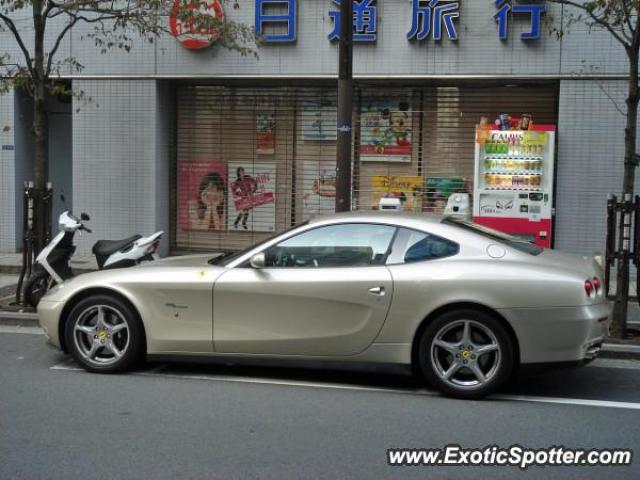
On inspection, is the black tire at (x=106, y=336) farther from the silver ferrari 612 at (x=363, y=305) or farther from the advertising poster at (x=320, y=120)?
the advertising poster at (x=320, y=120)

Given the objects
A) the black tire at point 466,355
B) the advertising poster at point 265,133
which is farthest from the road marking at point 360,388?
the advertising poster at point 265,133

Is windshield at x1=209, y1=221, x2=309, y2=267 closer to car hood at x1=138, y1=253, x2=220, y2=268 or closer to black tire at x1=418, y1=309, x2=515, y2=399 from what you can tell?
car hood at x1=138, y1=253, x2=220, y2=268

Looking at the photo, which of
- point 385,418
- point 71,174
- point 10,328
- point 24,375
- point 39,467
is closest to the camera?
point 39,467

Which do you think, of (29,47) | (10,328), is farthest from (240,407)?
(29,47)

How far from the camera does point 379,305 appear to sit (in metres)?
5.87

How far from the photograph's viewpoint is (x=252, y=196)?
522 inches

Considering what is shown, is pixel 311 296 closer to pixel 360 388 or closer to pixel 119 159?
pixel 360 388

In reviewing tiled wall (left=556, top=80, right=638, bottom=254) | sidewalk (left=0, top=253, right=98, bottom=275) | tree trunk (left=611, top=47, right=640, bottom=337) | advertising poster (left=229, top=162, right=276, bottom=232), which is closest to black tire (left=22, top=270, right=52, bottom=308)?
sidewalk (left=0, top=253, right=98, bottom=275)

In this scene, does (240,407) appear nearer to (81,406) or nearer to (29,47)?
(81,406)

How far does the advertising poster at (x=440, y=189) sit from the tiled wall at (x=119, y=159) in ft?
14.7

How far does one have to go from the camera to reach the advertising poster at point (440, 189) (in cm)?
1244

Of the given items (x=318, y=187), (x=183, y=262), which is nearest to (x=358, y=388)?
(x=183, y=262)

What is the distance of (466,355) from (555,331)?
0.66 meters

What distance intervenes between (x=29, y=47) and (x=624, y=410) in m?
11.5
